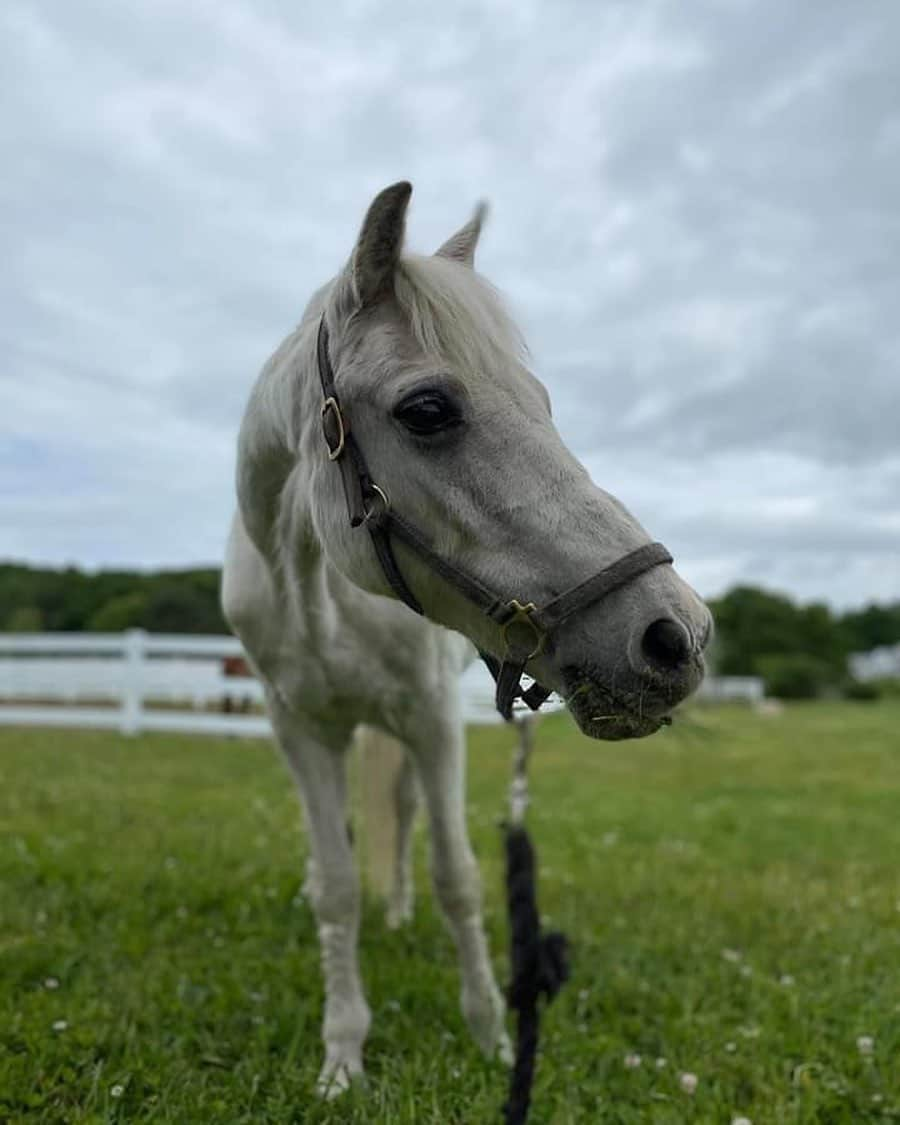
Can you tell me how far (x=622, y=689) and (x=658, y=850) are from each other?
17.7ft

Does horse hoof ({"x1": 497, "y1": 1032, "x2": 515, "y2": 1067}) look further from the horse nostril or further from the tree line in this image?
the tree line

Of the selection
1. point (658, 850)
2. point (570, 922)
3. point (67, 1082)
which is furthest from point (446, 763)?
point (658, 850)

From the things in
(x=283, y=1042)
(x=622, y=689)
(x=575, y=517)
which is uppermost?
(x=575, y=517)

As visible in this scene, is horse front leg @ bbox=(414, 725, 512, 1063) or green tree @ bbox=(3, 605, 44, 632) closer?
horse front leg @ bbox=(414, 725, 512, 1063)

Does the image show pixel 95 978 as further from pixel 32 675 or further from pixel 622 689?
pixel 32 675

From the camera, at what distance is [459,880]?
3.38 m

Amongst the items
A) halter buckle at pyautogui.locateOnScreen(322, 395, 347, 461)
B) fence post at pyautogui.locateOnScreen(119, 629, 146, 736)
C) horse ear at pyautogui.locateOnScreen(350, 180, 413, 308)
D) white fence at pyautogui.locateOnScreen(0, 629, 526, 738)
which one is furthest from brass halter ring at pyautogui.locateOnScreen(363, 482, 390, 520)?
fence post at pyautogui.locateOnScreen(119, 629, 146, 736)

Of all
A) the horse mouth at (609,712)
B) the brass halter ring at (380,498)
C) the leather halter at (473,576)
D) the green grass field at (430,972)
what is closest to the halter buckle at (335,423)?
the leather halter at (473,576)

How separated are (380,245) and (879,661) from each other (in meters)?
97.2

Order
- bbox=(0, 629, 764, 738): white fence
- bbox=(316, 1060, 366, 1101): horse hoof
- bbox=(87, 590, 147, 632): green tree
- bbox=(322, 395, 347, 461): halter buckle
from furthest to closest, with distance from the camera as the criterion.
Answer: bbox=(87, 590, 147, 632): green tree < bbox=(0, 629, 764, 738): white fence < bbox=(316, 1060, 366, 1101): horse hoof < bbox=(322, 395, 347, 461): halter buckle

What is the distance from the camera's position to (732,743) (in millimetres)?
16172

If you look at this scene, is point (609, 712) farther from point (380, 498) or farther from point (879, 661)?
point (879, 661)

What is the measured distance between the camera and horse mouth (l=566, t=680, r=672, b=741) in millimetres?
1753

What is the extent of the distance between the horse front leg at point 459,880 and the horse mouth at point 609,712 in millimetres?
1426
